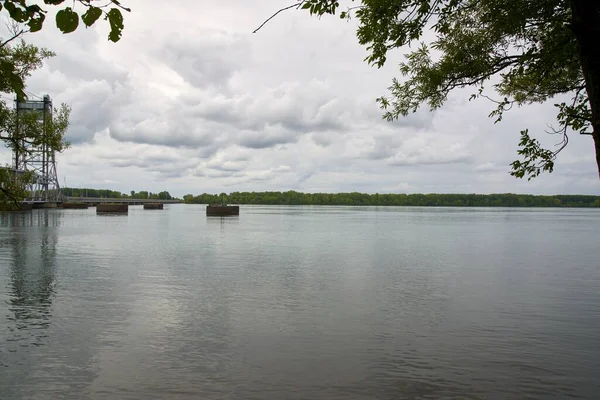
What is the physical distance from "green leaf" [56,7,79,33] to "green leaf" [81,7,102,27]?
7cm

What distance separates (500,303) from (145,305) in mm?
15537

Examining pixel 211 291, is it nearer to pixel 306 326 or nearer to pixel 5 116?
pixel 306 326

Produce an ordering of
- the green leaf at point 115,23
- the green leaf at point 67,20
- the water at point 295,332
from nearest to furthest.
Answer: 1. the green leaf at point 67,20
2. the green leaf at point 115,23
3. the water at point 295,332

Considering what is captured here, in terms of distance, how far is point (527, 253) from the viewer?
42094 mm

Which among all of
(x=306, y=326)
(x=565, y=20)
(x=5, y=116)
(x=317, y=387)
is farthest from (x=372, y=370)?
(x=5, y=116)

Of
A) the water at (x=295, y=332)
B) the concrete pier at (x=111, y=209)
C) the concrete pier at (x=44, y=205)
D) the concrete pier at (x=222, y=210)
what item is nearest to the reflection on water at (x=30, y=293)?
the water at (x=295, y=332)

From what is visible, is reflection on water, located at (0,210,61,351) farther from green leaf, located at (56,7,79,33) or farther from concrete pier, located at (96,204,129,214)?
concrete pier, located at (96,204,129,214)

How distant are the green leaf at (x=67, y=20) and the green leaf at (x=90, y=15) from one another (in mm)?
70

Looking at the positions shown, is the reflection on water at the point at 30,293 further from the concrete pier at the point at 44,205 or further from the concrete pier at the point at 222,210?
the concrete pier at the point at 44,205

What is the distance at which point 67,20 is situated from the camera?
3779 mm

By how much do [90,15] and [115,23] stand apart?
0.66 ft

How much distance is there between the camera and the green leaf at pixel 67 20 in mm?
3725

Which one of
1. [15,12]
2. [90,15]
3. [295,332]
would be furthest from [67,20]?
[295,332]

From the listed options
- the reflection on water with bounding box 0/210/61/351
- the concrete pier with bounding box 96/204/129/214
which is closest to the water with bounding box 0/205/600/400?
the reflection on water with bounding box 0/210/61/351
